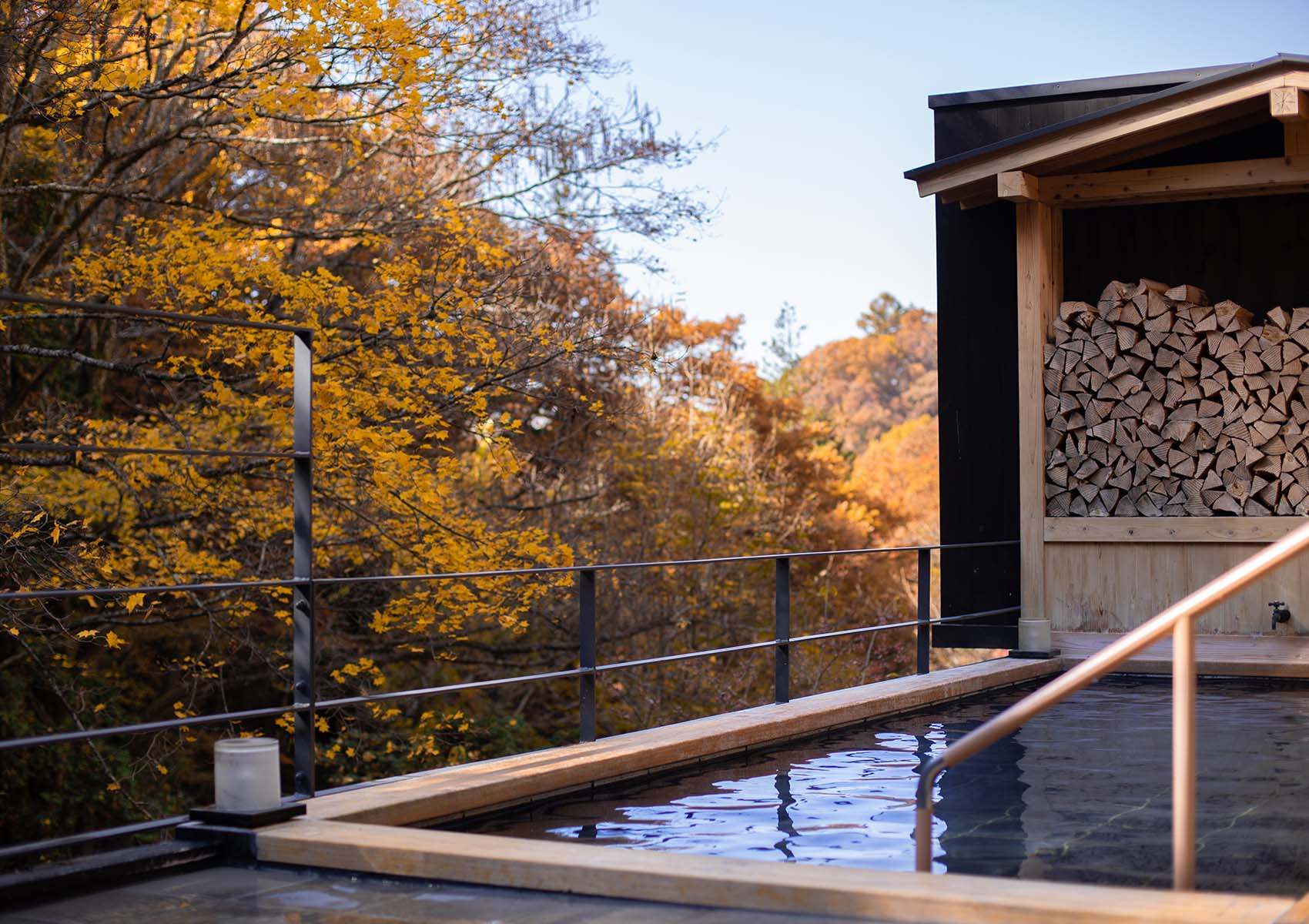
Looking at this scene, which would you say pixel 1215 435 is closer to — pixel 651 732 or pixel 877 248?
pixel 651 732

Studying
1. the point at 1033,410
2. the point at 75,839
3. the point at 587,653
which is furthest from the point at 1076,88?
the point at 75,839

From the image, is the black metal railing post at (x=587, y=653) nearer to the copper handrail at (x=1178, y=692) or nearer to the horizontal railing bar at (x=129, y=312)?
the horizontal railing bar at (x=129, y=312)

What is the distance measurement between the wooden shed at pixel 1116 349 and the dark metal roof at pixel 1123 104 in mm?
18

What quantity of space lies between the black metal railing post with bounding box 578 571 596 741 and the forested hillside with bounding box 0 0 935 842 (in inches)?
156

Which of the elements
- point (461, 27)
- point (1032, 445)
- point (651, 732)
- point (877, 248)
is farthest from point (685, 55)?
point (651, 732)

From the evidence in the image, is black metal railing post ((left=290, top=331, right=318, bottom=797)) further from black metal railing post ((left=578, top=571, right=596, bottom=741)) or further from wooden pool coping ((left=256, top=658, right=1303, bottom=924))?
black metal railing post ((left=578, top=571, right=596, bottom=741))

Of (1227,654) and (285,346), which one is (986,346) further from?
(285,346)

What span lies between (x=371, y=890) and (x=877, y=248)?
46.7m

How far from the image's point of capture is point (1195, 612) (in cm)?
339

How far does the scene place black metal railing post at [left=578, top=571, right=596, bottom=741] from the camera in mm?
6102

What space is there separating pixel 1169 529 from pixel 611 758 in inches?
195

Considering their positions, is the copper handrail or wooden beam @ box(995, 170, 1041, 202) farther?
wooden beam @ box(995, 170, 1041, 202)

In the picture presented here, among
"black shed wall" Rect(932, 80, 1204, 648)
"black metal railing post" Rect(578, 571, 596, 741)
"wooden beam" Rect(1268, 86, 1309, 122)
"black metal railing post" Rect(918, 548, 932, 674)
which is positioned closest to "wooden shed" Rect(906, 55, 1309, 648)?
"black shed wall" Rect(932, 80, 1204, 648)

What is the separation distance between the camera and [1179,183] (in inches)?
365
